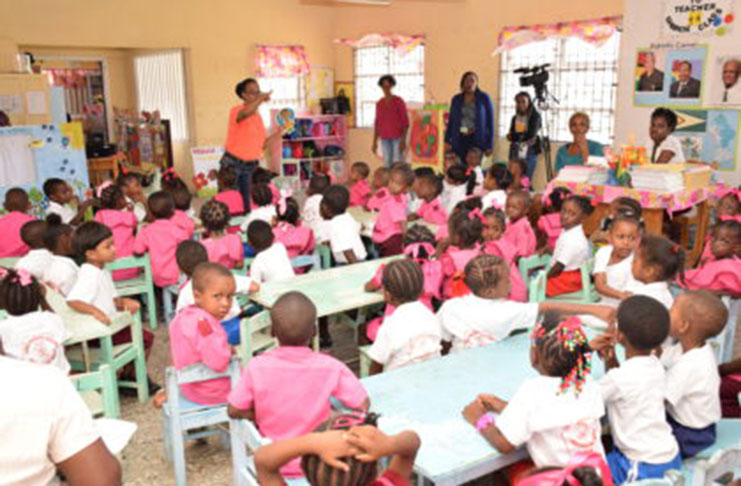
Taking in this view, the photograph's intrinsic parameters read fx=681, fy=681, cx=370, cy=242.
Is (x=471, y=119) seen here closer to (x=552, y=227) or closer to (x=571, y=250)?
(x=552, y=227)

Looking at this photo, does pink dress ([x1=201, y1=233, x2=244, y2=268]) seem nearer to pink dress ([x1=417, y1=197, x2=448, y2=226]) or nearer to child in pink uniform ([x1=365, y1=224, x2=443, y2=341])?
child in pink uniform ([x1=365, y1=224, x2=443, y2=341])

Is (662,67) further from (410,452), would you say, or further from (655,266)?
(410,452)

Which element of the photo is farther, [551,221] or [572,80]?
[572,80]

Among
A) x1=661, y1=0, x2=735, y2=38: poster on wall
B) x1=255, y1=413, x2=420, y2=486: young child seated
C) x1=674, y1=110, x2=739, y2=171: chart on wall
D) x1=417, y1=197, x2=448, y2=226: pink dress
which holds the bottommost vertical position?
x1=417, y1=197, x2=448, y2=226: pink dress

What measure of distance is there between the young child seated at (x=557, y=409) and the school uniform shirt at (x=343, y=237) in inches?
102

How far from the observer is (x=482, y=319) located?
2.75 meters

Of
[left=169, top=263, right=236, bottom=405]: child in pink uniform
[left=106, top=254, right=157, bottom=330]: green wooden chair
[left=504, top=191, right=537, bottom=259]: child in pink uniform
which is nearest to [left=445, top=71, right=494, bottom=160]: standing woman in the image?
[left=504, top=191, right=537, bottom=259]: child in pink uniform

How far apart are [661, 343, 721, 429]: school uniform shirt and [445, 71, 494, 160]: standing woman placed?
547cm

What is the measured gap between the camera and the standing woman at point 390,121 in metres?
8.76

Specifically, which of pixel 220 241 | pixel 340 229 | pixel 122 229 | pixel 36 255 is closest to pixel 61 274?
pixel 36 255

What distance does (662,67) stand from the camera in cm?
611

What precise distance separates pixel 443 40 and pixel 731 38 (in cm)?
446

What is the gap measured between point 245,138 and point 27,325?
400 cm

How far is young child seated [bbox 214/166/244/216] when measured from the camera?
5637 mm
